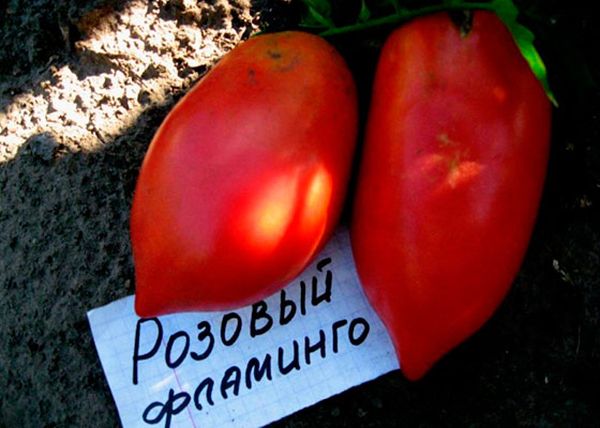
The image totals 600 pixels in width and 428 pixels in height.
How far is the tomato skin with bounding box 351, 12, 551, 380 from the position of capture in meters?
0.63

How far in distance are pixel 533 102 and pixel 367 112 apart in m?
0.14

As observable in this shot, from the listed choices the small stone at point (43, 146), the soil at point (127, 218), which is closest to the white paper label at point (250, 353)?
the soil at point (127, 218)

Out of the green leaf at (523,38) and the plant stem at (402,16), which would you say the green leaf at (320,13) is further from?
the green leaf at (523,38)

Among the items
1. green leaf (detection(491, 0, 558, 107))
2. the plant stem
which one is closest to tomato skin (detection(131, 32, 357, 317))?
the plant stem

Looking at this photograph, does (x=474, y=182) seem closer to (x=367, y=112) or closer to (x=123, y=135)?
(x=367, y=112)

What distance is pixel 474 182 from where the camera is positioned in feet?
2.06

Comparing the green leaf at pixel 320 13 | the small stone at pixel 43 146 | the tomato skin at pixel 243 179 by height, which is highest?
the green leaf at pixel 320 13

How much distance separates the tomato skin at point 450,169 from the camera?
24.8 inches

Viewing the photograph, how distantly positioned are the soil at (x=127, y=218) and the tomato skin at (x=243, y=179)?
9 centimetres

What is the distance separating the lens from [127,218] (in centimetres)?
79

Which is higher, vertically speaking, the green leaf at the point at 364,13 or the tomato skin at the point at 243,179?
the green leaf at the point at 364,13

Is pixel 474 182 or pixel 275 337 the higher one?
pixel 474 182

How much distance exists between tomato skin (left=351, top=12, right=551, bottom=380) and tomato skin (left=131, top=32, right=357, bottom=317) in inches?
1.8

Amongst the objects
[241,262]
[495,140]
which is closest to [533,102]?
[495,140]
